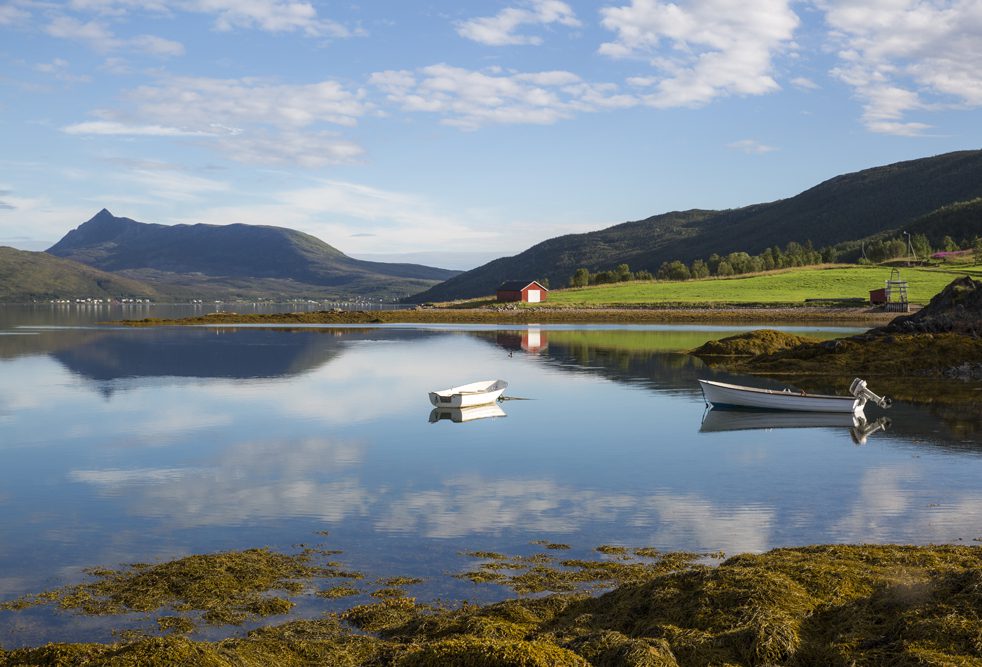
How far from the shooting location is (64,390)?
1921 inches

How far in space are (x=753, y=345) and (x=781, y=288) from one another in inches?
3559

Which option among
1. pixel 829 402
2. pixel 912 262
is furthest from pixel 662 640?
pixel 912 262

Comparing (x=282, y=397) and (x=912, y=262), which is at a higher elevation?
(x=912, y=262)

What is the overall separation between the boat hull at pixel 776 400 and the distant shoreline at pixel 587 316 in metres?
81.2

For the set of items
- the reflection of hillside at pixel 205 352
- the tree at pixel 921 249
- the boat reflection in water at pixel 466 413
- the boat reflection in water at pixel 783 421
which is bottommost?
the boat reflection in water at pixel 783 421

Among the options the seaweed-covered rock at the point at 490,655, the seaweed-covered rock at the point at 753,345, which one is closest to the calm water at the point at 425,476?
the seaweed-covered rock at the point at 490,655

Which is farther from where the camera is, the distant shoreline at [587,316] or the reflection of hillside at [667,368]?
the distant shoreline at [587,316]

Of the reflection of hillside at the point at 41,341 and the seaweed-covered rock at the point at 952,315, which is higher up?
the seaweed-covered rock at the point at 952,315

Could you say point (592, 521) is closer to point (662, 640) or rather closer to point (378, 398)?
point (662, 640)

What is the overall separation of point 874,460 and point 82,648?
24.3m

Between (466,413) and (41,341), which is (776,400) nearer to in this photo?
(466,413)

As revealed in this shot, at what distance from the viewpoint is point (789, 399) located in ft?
127

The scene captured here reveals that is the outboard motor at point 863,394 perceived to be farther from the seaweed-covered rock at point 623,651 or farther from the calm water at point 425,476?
the seaweed-covered rock at point 623,651

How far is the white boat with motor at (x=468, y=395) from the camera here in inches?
1574
